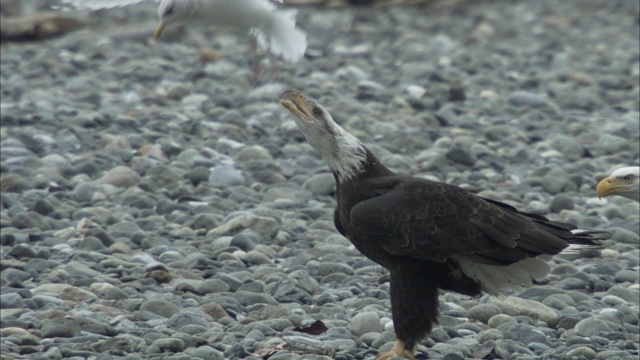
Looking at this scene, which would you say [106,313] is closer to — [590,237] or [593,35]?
[590,237]

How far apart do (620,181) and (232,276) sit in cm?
226

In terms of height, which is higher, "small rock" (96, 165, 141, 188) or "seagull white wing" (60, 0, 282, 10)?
"seagull white wing" (60, 0, 282, 10)

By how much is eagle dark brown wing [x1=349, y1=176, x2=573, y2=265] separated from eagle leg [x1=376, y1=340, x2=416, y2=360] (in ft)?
1.38

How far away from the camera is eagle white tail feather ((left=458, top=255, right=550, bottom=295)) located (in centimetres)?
511

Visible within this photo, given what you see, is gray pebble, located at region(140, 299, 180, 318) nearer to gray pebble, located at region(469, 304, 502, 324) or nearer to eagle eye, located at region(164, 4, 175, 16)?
gray pebble, located at region(469, 304, 502, 324)

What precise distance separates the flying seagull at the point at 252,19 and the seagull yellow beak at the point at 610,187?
7.60ft

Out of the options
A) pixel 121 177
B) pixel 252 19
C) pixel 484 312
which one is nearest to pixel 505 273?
pixel 484 312

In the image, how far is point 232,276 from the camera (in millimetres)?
6109

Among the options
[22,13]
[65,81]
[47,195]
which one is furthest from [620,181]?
[22,13]

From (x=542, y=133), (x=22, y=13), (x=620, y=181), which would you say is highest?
(x=620, y=181)

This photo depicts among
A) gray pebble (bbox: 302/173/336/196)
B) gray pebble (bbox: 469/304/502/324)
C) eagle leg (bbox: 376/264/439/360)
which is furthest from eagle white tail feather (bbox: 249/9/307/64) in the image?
eagle leg (bbox: 376/264/439/360)

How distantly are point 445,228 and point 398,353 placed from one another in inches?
23.4

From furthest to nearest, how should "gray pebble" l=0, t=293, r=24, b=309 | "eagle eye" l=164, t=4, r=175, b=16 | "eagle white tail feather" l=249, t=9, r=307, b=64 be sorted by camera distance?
"eagle white tail feather" l=249, t=9, r=307, b=64 → "eagle eye" l=164, t=4, r=175, b=16 → "gray pebble" l=0, t=293, r=24, b=309

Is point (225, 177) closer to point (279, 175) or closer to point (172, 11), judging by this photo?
point (279, 175)
